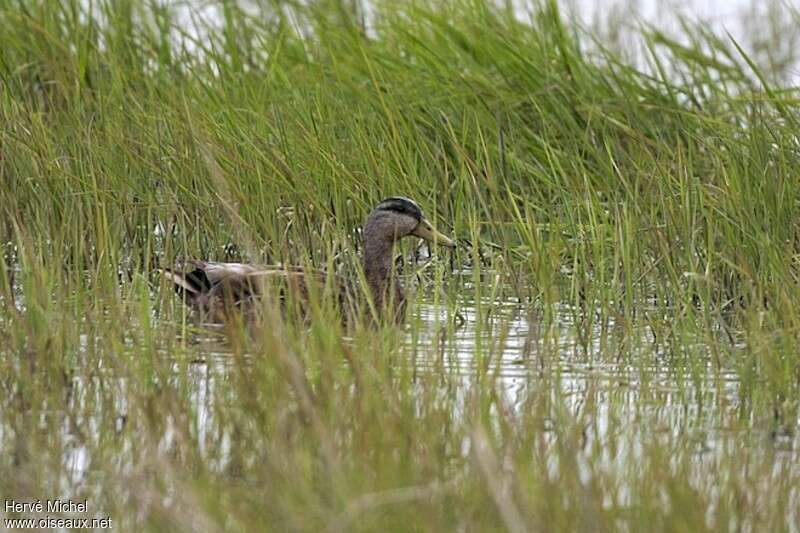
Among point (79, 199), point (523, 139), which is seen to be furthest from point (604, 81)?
point (79, 199)

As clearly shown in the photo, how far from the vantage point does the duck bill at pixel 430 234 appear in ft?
24.5

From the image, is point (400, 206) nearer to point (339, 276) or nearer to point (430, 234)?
point (430, 234)

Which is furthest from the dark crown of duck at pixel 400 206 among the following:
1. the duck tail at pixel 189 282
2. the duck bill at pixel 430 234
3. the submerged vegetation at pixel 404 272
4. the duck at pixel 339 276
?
the duck tail at pixel 189 282

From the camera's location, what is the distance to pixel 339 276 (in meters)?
6.95

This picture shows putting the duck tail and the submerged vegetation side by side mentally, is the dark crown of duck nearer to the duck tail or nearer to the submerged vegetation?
the submerged vegetation

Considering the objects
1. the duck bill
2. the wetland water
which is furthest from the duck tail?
the duck bill

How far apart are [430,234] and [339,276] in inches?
29.4

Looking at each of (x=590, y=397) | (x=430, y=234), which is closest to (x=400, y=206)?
(x=430, y=234)

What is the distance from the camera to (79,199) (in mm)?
7359

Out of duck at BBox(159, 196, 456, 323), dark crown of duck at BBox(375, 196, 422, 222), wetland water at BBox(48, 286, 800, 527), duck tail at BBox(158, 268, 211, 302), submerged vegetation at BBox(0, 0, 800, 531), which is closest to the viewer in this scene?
submerged vegetation at BBox(0, 0, 800, 531)

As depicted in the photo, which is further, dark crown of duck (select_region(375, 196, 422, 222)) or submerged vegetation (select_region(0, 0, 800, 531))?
dark crown of duck (select_region(375, 196, 422, 222))

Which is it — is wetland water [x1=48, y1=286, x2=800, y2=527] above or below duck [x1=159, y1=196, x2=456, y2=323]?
below

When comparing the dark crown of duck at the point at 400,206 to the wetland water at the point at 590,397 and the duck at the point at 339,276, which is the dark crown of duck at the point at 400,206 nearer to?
the duck at the point at 339,276

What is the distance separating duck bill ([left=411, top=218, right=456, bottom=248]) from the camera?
748 cm
